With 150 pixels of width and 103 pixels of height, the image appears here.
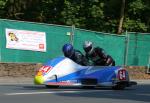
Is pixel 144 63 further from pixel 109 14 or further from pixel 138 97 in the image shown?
pixel 138 97

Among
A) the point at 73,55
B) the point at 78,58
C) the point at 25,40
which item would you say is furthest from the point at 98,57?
the point at 25,40

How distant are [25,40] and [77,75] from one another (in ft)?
20.7

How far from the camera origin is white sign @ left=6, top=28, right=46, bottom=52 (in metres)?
25.1

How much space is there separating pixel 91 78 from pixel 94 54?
3.33 feet

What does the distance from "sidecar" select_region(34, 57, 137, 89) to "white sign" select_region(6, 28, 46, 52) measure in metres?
5.60

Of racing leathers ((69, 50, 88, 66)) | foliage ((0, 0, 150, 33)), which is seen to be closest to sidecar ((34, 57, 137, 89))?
racing leathers ((69, 50, 88, 66))

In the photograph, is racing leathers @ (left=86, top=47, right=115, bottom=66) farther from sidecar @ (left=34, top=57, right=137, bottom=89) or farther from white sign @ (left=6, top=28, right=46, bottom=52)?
A: white sign @ (left=6, top=28, right=46, bottom=52)

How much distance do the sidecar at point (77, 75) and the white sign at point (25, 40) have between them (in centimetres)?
560

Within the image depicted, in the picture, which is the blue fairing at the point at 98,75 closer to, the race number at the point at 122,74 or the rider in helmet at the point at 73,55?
the race number at the point at 122,74

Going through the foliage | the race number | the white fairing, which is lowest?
the race number

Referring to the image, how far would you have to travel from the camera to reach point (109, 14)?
1517 inches

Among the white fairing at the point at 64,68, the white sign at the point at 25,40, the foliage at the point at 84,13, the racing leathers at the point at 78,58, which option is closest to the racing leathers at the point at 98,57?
the racing leathers at the point at 78,58

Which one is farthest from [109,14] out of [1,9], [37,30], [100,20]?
[37,30]

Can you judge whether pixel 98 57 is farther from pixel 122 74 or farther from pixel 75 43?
pixel 75 43
